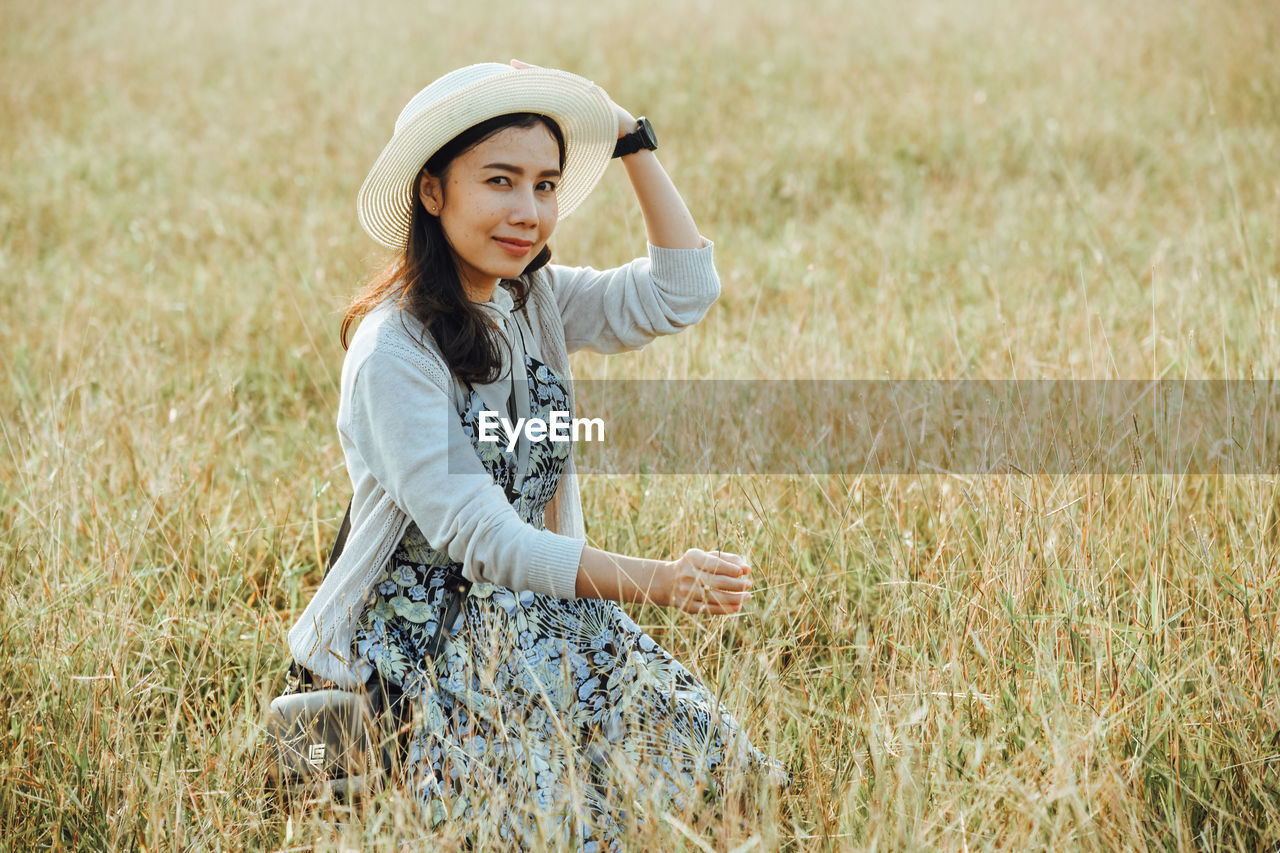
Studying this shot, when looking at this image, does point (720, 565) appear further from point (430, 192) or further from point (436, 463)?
point (430, 192)

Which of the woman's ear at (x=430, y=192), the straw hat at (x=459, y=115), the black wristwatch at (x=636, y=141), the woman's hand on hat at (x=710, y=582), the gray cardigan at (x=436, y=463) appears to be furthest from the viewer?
the black wristwatch at (x=636, y=141)

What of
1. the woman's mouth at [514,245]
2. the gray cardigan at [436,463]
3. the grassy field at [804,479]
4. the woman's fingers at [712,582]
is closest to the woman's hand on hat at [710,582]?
the woman's fingers at [712,582]

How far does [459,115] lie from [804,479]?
1367mm

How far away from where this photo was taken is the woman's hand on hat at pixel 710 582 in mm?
1613

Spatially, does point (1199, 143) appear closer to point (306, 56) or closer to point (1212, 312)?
point (1212, 312)

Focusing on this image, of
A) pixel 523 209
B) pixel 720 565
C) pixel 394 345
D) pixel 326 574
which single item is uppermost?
pixel 523 209

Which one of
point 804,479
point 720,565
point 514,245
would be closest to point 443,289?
point 514,245

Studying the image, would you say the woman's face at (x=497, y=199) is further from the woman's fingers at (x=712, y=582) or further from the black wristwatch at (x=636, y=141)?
the woman's fingers at (x=712, y=582)

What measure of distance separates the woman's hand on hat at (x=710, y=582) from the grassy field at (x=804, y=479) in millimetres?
304

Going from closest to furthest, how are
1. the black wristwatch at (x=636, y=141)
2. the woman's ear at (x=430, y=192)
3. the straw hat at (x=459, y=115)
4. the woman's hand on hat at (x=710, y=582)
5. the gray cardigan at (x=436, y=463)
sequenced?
the woman's hand on hat at (x=710, y=582), the gray cardigan at (x=436, y=463), the straw hat at (x=459, y=115), the woman's ear at (x=430, y=192), the black wristwatch at (x=636, y=141)

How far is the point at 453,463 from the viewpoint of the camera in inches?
69.3

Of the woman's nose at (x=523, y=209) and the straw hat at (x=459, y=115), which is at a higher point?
the straw hat at (x=459, y=115)

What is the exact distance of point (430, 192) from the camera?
1973mm

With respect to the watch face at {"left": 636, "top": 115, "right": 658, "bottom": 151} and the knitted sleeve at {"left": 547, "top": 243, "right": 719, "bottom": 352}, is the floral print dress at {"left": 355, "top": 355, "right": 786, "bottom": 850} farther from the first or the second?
the watch face at {"left": 636, "top": 115, "right": 658, "bottom": 151}
